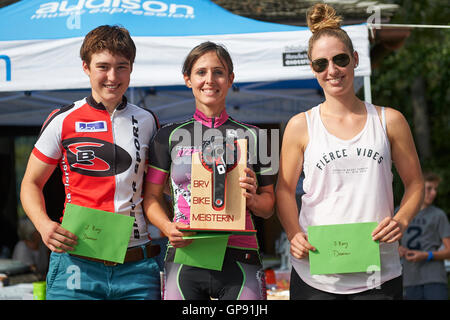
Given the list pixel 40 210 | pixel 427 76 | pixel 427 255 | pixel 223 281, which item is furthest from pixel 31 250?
pixel 427 76

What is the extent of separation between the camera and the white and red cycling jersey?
7.74ft

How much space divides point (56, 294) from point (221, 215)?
29.9 inches

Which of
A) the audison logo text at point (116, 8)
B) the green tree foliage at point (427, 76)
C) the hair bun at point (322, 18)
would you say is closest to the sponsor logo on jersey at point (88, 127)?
the hair bun at point (322, 18)

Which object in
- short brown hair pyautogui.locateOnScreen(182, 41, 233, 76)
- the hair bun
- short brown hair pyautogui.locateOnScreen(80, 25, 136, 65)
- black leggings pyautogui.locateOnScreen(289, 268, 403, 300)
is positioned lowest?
black leggings pyautogui.locateOnScreen(289, 268, 403, 300)

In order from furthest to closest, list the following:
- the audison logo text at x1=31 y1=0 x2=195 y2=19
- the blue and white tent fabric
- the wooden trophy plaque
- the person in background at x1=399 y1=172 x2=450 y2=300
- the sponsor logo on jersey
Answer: the person in background at x1=399 y1=172 x2=450 y2=300 < the audison logo text at x1=31 y1=0 x2=195 y2=19 < the blue and white tent fabric < the sponsor logo on jersey < the wooden trophy plaque

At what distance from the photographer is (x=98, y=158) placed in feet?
7.79

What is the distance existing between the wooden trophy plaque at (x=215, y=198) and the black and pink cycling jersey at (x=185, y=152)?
12 centimetres

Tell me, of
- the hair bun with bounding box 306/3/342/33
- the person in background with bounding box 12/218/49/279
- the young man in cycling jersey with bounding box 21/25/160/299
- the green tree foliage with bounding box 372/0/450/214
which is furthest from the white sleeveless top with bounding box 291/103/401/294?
the green tree foliage with bounding box 372/0/450/214

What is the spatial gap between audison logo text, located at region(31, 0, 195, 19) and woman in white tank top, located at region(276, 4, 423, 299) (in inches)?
91.4

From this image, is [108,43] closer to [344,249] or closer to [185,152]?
[185,152]

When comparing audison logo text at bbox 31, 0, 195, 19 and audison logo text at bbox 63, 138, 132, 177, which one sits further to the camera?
audison logo text at bbox 31, 0, 195, 19

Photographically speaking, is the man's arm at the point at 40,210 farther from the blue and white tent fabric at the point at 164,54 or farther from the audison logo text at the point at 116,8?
the audison logo text at the point at 116,8

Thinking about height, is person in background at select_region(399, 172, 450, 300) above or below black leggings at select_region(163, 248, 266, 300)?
below

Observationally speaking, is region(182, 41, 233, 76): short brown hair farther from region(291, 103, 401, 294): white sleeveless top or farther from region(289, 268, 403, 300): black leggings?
region(289, 268, 403, 300): black leggings
